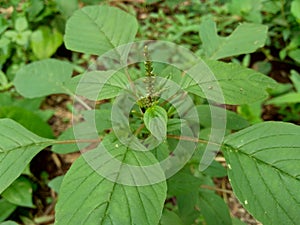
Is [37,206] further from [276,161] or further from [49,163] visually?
[276,161]

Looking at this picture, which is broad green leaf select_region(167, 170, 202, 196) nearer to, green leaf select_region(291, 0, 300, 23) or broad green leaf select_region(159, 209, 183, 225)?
broad green leaf select_region(159, 209, 183, 225)

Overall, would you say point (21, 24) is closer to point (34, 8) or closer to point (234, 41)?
point (34, 8)

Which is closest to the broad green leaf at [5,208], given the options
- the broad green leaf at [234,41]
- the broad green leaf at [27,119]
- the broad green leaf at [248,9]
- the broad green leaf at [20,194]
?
the broad green leaf at [20,194]

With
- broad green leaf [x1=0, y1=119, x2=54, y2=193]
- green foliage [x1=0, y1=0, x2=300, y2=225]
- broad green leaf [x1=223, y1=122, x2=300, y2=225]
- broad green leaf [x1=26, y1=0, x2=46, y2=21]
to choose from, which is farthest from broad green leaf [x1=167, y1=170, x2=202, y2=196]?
broad green leaf [x1=26, y1=0, x2=46, y2=21]

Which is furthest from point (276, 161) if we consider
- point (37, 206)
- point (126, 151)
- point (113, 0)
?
→ point (113, 0)

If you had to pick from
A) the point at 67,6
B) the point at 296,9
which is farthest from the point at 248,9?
the point at 67,6

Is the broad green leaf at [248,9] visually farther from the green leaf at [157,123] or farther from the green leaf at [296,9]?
the green leaf at [157,123]
